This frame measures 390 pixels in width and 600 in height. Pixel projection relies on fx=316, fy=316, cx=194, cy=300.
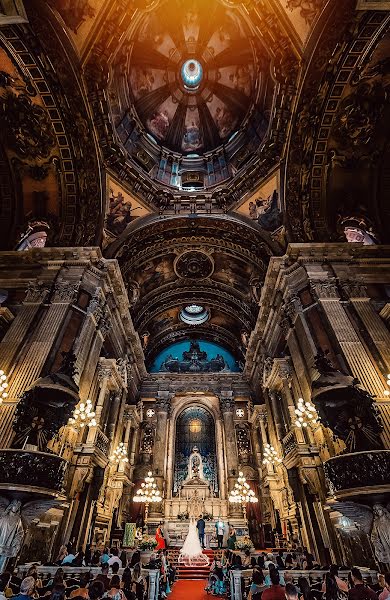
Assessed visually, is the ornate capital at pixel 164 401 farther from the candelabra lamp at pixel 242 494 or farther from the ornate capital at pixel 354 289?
the ornate capital at pixel 354 289

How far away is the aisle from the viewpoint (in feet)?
28.4

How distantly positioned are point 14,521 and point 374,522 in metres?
8.24

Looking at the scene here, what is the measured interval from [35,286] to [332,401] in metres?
11.4

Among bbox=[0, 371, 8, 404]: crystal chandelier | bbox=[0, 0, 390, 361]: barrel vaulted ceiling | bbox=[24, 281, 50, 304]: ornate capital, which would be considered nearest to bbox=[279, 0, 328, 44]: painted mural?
bbox=[0, 0, 390, 361]: barrel vaulted ceiling

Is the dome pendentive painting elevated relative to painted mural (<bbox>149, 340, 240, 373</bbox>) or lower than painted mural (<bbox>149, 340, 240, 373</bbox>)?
elevated

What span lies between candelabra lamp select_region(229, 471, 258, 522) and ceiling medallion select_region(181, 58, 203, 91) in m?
23.8

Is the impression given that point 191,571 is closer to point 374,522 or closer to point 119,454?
point 119,454

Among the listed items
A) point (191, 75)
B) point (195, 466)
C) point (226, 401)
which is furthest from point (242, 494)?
point (191, 75)

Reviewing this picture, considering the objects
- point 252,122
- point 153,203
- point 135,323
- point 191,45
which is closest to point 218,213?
point 153,203

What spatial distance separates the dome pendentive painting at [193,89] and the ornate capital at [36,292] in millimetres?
9041

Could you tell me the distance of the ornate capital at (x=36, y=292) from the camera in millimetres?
12246

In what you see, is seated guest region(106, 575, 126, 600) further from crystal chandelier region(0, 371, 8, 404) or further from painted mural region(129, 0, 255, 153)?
painted mural region(129, 0, 255, 153)

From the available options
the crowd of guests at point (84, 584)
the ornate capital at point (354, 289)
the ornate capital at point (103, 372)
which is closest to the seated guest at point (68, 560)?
the crowd of guests at point (84, 584)

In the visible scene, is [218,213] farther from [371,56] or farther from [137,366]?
[137,366]
